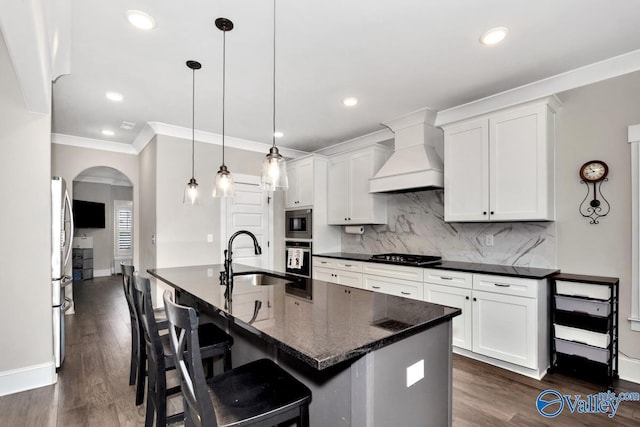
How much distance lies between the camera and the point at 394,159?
401 centimetres

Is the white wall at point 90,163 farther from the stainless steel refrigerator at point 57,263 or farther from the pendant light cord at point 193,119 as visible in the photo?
the stainless steel refrigerator at point 57,263

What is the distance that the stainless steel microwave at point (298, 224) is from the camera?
16.1 feet

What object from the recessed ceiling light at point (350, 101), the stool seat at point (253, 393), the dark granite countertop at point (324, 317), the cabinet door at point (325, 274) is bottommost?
the cabinet door at point (325, 274)

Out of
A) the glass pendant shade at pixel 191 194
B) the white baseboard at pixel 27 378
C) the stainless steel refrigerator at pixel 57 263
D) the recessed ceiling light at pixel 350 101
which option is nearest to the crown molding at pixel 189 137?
the stainless steel refrigerator at pixel 57 263

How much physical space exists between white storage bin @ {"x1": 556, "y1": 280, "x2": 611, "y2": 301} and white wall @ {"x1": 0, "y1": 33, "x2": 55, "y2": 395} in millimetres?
4303

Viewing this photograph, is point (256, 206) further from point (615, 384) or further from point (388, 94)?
point (615, 384)

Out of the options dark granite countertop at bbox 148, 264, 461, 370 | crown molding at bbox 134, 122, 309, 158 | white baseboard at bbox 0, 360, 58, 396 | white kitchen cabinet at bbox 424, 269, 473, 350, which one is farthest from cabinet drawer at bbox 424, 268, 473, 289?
white baseboard at bbox 0, 360, 58, 396

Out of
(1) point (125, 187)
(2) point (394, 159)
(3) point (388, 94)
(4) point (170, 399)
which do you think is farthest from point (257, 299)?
(1) point (125, 187)

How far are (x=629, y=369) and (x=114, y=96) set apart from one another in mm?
5362

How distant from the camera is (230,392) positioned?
4.21ft

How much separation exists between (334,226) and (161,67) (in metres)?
3.20

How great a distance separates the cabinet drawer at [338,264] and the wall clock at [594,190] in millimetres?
2329

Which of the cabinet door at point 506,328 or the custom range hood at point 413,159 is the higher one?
the custom range hood at point 413,159

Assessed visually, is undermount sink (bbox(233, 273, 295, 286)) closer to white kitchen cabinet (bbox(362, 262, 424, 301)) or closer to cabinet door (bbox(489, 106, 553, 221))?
white kitchen cabinet (bbox(362, 262, 424, 301))
